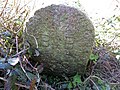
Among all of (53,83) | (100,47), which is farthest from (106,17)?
(53,83)

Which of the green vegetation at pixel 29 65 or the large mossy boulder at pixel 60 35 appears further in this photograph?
the large mossy boulder at pixel 60 35

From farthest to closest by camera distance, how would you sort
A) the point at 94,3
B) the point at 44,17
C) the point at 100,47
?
the point at 94,3 < the point at 100,47 < the point at 44,17

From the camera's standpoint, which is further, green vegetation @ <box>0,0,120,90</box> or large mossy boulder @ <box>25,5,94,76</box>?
large mossy boulder @ <box>25,5,94,76</box>

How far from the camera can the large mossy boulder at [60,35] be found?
2.03 meters

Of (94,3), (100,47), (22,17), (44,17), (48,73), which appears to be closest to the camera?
(44,17)

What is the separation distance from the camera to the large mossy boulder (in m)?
2.03

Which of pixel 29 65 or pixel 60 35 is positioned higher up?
pixel 60 35

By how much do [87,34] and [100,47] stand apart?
65 cm

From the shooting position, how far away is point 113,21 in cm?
354

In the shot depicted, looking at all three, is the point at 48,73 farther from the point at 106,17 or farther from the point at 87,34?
the point at 106,17

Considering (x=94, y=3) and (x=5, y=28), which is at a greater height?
(x=94, y=3)

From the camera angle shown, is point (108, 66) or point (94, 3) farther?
point (94, 3)

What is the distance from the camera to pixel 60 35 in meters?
2.03

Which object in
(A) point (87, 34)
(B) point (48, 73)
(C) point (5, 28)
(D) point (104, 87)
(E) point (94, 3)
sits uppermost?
(E) point (94, 3)
